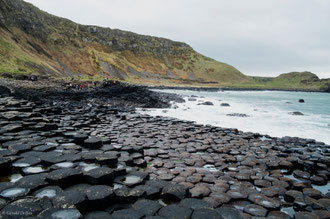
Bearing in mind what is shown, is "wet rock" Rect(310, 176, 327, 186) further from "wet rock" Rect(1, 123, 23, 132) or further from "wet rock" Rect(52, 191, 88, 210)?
"wet rock" Rect(1, 123, 23, 132)

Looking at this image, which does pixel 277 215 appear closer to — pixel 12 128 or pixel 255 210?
pixel 255 210

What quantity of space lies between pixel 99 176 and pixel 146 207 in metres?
1.31

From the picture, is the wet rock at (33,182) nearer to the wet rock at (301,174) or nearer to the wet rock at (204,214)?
the wet rock at (204,214)

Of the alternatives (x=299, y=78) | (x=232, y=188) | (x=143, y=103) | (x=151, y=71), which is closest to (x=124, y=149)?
(x=232, y=188)

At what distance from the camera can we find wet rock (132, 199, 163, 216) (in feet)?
11.3

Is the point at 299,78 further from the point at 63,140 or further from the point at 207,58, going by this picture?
the point at 63,140

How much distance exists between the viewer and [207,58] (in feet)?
537

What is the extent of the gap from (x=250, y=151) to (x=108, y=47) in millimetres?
119172

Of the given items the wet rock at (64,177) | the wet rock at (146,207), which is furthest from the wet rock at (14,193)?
the wet rock at (146,207)

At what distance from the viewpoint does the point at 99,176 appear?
14.2 feet

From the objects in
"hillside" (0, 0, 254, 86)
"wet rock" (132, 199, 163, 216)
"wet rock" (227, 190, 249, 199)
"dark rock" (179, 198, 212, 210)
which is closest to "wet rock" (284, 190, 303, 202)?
"wet rock" (227, 190, 249, 199)

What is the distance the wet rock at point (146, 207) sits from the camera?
11.3 feet

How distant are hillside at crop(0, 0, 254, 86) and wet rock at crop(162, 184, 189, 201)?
4069 cm

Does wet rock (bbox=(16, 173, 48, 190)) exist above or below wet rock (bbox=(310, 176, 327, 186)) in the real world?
above
